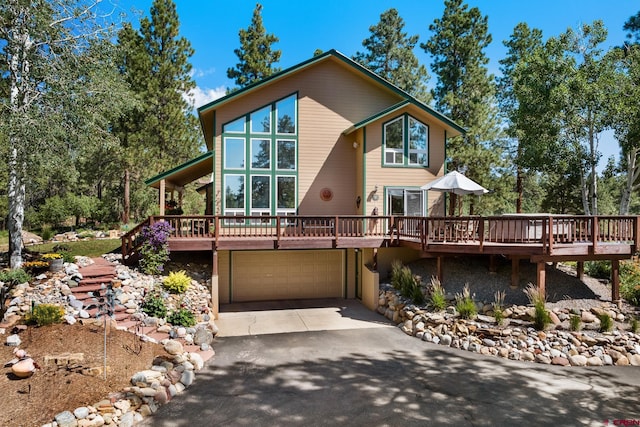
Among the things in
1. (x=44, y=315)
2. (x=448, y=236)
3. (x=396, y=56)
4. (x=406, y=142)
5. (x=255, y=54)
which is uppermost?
(x=255, y=54)

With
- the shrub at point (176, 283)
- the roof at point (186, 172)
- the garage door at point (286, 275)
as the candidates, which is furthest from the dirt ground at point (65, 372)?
the garage door at point (286, 275)

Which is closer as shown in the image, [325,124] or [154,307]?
[154,307]

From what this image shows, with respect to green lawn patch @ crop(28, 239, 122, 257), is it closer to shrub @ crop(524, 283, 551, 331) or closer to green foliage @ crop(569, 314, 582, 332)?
shrub @ crop(524, 283, 551, 331)

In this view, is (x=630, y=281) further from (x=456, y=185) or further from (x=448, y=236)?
(x=456, y=185)

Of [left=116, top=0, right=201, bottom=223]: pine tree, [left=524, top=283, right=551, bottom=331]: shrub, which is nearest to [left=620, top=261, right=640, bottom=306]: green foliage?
[left=524, top=283, right=551, bottom=331]: shrub

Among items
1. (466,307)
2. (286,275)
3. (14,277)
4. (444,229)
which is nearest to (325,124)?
(286,275)

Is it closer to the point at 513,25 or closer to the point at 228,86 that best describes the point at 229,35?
the point at 228,86

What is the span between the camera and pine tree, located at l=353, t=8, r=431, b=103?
25.3 meters

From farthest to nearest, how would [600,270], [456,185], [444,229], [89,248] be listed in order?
[89,248] < [600,270] < [456,185] < [444,229]

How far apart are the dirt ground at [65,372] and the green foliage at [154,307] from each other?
3.86 ft

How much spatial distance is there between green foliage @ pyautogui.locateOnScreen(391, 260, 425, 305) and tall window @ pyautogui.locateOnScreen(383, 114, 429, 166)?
411cm

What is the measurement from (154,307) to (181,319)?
2.56 feet

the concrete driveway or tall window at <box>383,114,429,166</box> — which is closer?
the concrete driveway

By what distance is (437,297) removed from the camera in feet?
33.6
